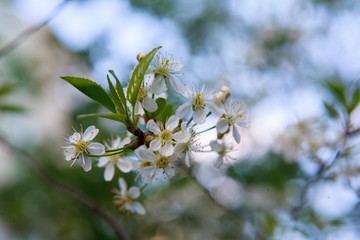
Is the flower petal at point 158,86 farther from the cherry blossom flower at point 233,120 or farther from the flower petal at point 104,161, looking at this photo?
the flower petal at point 104,161

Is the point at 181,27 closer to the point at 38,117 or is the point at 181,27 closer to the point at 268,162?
the point at 268,162

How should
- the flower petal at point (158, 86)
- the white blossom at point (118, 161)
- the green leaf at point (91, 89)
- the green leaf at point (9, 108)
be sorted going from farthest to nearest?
the green leaf at point (9, 108) → the white blossom at point (118, 161) → the flower petal at point (158, 86) → the green leaf at point (91, 89)

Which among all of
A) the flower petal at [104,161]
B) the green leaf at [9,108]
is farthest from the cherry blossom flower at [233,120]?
the green leaf at [9,108]

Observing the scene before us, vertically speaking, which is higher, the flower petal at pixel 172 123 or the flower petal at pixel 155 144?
the flower petal at pixel 172 123

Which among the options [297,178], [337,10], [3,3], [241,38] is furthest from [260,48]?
[3,3]

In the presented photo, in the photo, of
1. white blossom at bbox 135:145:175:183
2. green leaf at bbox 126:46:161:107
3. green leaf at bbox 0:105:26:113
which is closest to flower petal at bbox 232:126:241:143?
white blossom at bbox 135:145:175:183

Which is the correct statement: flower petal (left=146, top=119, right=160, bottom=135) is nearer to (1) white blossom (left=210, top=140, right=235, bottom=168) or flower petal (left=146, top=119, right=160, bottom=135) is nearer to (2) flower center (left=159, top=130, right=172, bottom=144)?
(2) flower center (left=159, top=130, right=172, bottom=144)

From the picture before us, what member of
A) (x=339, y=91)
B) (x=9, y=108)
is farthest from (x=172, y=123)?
(x=9, y=108)
